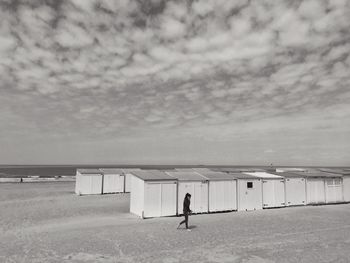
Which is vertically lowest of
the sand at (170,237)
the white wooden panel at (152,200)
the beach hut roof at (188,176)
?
the sand at (170,237)

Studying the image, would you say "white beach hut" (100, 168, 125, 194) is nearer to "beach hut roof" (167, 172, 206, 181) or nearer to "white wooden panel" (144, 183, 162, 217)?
"beach hut roof" (167, 172, 206, 181)

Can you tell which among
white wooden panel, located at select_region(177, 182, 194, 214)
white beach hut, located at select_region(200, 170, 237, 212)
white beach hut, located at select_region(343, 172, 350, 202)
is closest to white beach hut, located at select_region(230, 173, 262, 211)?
white beach hut, located at select_region(200, 170, 237, 212)

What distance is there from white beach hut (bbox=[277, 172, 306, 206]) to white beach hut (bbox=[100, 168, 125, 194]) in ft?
58.0

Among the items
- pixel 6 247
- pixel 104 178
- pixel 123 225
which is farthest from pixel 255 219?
pixel 104 178

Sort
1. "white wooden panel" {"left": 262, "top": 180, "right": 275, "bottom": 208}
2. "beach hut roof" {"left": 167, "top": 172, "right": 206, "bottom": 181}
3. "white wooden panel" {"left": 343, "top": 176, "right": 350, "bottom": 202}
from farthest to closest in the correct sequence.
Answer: "white wooden panel" {"left": 343, "top": 176, "right": 350, "bottom": 202}, "white wooden panel" {"left": 262, "top": 180, "right": 275, "bottom": 208}, "beach hut roof" {"left": 167, "top": 172, "right": 206, "bottom": 181}

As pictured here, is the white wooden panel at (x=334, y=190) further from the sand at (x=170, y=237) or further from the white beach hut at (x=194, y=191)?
the white beach hut at (x=194, y=191)

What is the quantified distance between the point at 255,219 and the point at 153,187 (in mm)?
7073

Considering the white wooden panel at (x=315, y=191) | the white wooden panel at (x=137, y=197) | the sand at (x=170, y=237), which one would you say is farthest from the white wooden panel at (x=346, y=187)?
the white wooden panel at (x=137, y=197)

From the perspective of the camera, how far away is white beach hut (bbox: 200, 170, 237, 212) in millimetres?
21781

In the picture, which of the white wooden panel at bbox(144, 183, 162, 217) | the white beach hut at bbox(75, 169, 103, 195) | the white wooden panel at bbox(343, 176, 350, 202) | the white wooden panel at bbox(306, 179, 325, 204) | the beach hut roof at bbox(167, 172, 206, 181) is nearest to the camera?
the white wooden panel at bbox(144, 183, 162, 217)

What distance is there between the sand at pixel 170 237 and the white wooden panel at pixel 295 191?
8.82 feet

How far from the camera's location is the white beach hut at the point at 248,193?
897 inches

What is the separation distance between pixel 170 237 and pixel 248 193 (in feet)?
34.7

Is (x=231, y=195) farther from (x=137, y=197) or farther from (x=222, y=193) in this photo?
(x=137, y=197)
